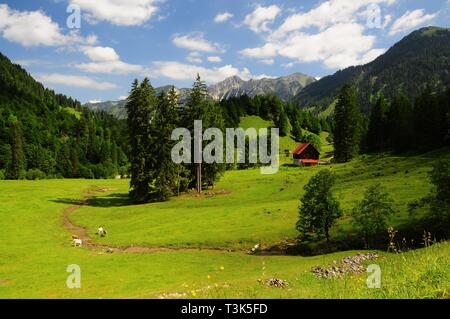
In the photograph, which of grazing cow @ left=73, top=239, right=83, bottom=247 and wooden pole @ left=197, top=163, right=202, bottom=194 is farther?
wooden pole @ left=197, top=163, right=202, bottom=194

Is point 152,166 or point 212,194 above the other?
point 152,166

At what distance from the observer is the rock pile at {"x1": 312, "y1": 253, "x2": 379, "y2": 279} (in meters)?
23.5

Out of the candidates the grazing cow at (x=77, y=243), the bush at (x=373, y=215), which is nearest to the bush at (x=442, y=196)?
the bush at (x=373, y=215)

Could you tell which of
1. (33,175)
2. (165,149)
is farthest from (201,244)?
(33,175)

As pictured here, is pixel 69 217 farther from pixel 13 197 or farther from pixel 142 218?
pixel 13 197

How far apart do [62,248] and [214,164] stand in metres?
40.4

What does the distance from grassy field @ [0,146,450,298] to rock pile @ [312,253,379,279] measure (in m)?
0.88

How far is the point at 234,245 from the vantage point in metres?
41.0

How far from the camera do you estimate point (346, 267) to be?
2581cm

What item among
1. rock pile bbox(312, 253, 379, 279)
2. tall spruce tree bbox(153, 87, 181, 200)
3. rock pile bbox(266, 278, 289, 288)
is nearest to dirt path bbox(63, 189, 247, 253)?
rock pile bbox(312, 253, 379, 279)

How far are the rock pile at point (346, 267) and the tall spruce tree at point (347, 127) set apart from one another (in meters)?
75.8

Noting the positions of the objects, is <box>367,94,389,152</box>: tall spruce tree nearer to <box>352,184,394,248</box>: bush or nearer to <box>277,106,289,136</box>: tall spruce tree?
<box>277,106,289,136</box>: tall spruce tree

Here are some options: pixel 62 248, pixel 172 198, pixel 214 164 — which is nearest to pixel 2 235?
pixel 62 248

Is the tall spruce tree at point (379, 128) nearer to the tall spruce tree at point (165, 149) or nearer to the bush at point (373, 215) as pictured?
the tall spruce tree at point (165, 149)
